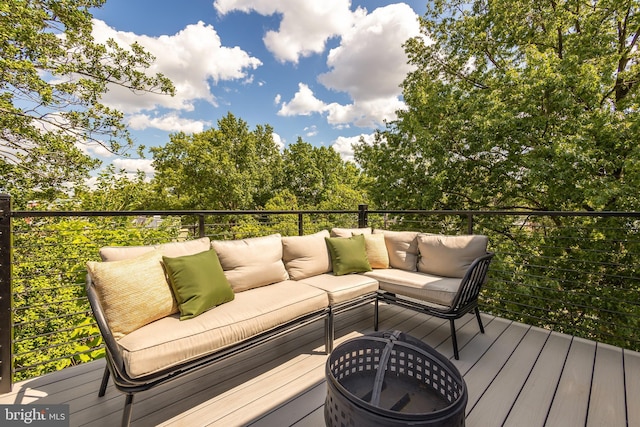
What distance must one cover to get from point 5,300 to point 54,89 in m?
6.14

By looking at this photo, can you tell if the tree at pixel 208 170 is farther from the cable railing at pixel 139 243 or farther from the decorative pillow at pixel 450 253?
the decorative pillow at pixel 450 253

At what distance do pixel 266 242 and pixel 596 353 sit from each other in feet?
8.70

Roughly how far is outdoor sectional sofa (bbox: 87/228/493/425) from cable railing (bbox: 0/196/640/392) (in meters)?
0.34

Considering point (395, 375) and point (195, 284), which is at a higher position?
point (195, 284)

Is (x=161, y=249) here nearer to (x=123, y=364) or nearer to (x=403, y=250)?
(x=123, y=364)

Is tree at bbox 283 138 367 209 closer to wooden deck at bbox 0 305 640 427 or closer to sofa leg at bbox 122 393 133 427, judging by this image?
wooden deck at bbox 0 305 640 427

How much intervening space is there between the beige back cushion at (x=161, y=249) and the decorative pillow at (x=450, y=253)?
197cm

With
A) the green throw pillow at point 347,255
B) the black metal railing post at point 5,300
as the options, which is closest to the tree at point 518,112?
the green throw pillow at point 347,255

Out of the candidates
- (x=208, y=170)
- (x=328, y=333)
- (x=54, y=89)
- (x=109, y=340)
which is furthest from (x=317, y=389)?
(x=208, y=170)

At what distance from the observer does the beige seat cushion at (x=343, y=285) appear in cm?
226

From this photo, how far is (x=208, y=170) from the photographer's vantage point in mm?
14180

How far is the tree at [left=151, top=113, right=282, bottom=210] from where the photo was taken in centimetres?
1418

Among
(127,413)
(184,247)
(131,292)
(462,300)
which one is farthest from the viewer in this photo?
(462,300)

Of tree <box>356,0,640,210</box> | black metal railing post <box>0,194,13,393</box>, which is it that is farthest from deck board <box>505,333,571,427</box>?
tree <box>356,0,640,210</box>
